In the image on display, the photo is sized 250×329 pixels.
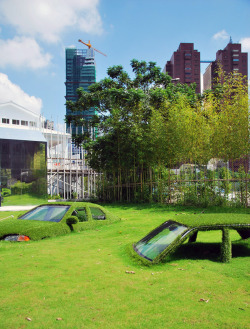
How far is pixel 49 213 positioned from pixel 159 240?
3.77 metres

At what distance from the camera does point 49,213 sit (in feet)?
26.3

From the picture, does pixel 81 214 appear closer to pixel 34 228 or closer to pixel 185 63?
pixel 34 228

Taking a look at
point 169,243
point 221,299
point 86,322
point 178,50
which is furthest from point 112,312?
point 178,50

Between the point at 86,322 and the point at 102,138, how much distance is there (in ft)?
54.8

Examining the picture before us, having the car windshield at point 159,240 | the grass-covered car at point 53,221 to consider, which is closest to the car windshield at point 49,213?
the grass-covered car at point 53,221

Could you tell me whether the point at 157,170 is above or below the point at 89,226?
above

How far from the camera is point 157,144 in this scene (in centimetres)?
1630

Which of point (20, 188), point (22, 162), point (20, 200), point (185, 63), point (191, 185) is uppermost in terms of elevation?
point (185, 63)

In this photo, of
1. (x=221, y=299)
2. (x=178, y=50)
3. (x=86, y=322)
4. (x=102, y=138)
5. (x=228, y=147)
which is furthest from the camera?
(x=178, y=50)

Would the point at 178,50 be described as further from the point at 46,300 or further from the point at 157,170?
the point at 46,300

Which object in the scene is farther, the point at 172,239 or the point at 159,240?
the point at 159,240

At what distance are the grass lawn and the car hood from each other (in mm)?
975

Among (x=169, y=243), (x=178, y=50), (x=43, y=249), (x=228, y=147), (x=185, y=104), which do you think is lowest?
(x=43, y=249)

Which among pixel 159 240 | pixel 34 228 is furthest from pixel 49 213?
pixel 159 240
